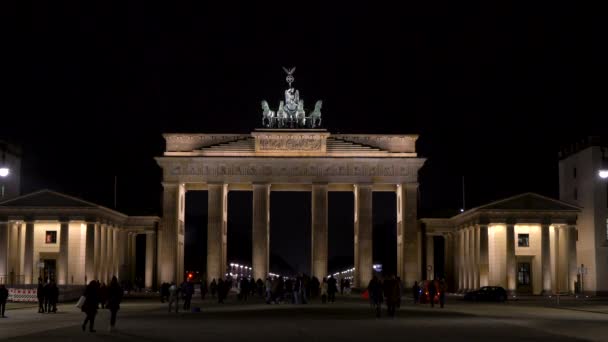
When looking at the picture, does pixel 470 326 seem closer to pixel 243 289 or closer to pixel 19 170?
pixel 243 289

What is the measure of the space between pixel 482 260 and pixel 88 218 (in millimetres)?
34082

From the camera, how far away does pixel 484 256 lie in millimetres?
78438

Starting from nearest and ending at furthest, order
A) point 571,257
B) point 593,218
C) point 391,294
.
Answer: point 391,294, point 571,257, point 593,218

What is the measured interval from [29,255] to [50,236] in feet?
17.9

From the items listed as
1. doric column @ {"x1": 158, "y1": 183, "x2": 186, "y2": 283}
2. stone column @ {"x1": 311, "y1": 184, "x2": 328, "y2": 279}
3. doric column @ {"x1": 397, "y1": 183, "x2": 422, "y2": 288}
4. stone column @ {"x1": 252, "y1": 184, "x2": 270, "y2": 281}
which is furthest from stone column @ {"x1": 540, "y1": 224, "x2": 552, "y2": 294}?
doric column @ {"x1": 158, "y1": 183, "x2": 186, "y2": 283}

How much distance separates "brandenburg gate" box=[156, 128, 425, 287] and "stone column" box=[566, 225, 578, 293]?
14445 mm

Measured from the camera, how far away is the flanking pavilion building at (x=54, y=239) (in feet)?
255

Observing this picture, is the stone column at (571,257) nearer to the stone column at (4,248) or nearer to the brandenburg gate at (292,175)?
the brandenburg gate at (292,175)

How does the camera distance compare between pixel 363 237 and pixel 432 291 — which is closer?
pixel 432 291

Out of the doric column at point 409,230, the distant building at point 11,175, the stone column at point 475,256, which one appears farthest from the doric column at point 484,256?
the distant building at point 11,175

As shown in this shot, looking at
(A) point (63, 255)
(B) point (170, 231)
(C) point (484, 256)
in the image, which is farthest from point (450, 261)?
(A) point (63, 255)

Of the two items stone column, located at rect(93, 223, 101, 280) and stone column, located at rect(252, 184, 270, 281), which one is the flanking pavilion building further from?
stone column, located at rect(252, 184, 270, 281)

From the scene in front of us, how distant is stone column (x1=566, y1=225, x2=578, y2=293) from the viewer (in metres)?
78.3

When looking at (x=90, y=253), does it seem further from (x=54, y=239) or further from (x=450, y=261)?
(x=450, y=261)
